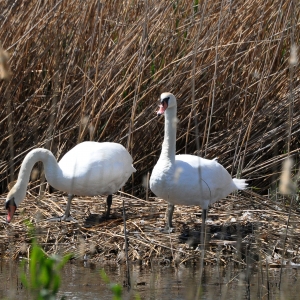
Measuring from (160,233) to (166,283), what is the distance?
1.02m

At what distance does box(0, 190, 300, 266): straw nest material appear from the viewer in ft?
17.7

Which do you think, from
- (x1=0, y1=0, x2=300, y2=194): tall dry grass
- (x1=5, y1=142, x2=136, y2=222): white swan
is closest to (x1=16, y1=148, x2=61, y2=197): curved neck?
(x1=5, y1=142, x2=136, y2=222): white swan

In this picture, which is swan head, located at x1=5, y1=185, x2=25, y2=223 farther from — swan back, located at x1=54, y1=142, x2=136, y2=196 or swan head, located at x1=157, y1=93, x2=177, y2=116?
swan head, located at x1=157, y1=93, x2=177, y2=116

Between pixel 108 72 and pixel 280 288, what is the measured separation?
2.88m

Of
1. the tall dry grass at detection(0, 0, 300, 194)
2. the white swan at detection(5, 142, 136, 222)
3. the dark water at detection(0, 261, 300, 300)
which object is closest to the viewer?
→ the dark water at detection(0, 261, 300, 300)

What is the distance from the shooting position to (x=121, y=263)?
17.8 ft

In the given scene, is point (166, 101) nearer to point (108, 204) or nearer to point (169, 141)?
point (169, 141)

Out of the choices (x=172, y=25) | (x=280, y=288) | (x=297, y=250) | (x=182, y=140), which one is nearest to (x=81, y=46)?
(x=172, y=25)

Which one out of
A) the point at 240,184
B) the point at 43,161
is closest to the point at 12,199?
the point at 43,161

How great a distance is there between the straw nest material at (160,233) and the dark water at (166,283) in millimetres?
153

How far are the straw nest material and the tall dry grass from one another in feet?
1.71

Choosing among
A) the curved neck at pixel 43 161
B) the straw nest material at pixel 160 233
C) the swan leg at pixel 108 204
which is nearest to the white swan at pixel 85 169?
the curved neck at pixel 43 161

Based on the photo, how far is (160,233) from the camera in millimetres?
→ 5762

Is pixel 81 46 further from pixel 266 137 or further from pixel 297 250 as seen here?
pixel 297 250
